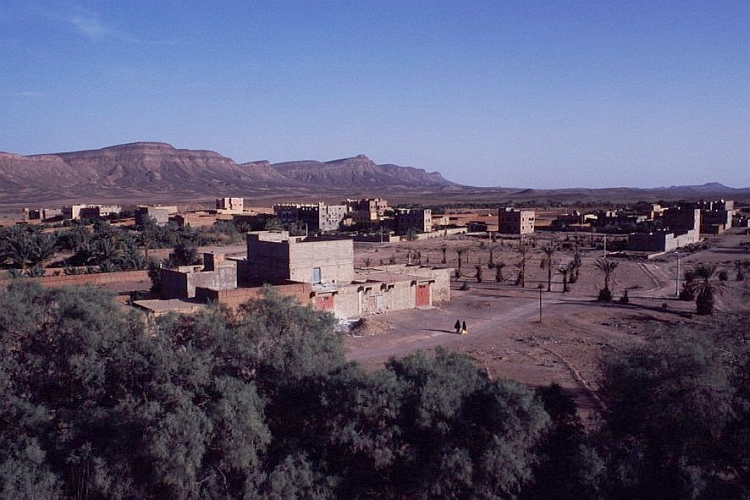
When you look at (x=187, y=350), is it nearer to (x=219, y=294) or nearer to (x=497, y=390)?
(x=497, y=390)

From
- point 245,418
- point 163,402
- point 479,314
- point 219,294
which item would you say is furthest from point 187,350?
point 479,314

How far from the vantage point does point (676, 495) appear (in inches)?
440

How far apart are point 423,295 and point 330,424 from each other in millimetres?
20317

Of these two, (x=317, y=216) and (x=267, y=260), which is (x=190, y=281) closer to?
(x=267, y=260)

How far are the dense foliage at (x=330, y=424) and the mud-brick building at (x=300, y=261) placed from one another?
15428mm

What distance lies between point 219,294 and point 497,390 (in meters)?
13.1

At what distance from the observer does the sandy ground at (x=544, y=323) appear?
21.4 meters

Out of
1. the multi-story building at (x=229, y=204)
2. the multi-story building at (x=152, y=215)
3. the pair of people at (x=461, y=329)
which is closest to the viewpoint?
the pair of people at (x=461, y=329)

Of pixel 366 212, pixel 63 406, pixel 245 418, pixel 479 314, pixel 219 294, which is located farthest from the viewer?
pixel 366 212

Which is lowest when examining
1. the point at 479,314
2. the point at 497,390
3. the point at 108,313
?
the point at 479,314

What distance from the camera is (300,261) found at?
29.9 m

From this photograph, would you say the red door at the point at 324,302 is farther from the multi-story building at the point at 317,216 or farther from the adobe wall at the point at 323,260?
the multi-story building at the point at 317,216

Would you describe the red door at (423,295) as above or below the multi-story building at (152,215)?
below

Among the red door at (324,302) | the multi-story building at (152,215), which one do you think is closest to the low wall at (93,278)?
the red door at (324,302)
